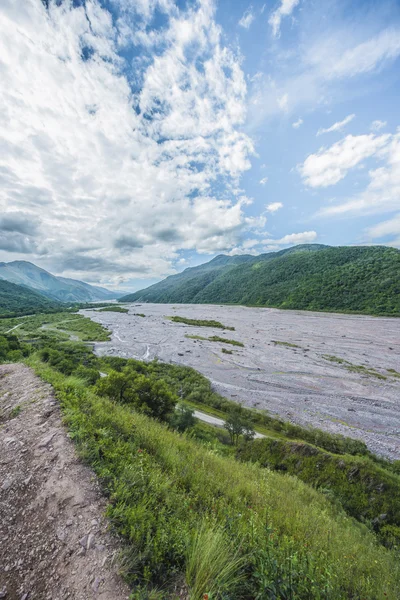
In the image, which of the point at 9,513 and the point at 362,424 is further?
the point at 362,424

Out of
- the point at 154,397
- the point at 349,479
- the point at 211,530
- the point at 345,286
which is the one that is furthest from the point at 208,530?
the point at 345,286

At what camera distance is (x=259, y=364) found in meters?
46.5

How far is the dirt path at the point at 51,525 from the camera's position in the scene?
2.78 meters

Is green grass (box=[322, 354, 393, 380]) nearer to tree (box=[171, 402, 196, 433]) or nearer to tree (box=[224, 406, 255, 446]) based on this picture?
tree (box=[224, 406, 255, 446])

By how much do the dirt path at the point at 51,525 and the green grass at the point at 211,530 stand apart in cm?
27

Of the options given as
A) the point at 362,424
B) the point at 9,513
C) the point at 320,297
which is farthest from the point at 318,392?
the point at 320,297

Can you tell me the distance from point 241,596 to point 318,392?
126 ft

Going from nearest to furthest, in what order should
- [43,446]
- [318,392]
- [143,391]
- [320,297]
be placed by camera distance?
[43,446], [143,391], [318,392], [320,297]

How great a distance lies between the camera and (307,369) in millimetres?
43031

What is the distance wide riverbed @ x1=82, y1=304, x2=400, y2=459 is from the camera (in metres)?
28.5

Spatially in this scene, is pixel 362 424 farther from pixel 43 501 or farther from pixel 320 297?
pixel 320 297

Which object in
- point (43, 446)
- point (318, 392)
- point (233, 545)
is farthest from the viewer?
point (318, 392)

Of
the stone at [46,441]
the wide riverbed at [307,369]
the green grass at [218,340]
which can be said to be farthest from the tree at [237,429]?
the green grass at [218,340]

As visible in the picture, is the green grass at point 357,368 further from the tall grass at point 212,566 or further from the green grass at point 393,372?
the tall grass at point 212,566
